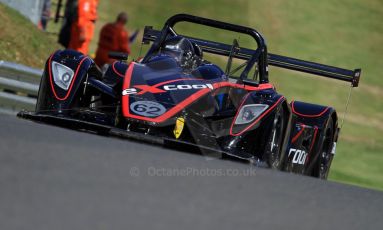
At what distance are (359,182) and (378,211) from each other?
7592 millimetres

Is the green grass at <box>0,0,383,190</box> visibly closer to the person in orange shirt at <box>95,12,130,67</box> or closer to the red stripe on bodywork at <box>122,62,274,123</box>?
the person in orange shirt at <box>95,12,130,67</box>

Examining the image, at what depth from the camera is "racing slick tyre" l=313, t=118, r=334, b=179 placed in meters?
8.82

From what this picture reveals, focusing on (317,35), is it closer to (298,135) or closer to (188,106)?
(298,135)

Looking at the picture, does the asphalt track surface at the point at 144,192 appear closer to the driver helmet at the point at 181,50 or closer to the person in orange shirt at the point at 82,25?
the driver helmet at the point at 181,50

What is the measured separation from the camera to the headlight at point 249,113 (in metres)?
7.21

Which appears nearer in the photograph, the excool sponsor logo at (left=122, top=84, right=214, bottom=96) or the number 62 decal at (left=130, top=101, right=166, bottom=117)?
the number 62 decal at (left=130, top=101, right=166, bottom=117)

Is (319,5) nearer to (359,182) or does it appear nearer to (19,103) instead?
(359,182)

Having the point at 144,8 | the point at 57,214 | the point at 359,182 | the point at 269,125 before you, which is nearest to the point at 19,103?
the point at 269,125

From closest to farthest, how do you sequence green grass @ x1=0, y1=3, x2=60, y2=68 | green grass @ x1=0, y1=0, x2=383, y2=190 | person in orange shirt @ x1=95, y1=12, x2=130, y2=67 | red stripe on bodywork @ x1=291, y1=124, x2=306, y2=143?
red stripe on bodywork @ x1=291, y1=124, x2=306, y2=143, green grass @ x1=0, y1=3, x2=60, y2=68, person in orange shirt @ x1=95, y1=12, x2=130, y2=67, green grass @ x1=0, y1=0, x2=383, y2=190

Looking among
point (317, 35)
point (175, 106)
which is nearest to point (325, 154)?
point (175, 106)

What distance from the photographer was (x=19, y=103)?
32.8 ft

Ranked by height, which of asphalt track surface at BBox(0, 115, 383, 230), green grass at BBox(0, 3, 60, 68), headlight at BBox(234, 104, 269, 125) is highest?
green grass at BBox(0, 3, 60, 68)

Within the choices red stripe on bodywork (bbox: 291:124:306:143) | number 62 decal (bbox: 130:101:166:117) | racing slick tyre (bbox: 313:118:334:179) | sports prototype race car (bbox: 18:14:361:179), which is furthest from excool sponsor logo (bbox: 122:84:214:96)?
racing slick tyre (bbox: 313:118:334:179)

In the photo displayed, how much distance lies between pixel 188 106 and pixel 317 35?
15701 mm
